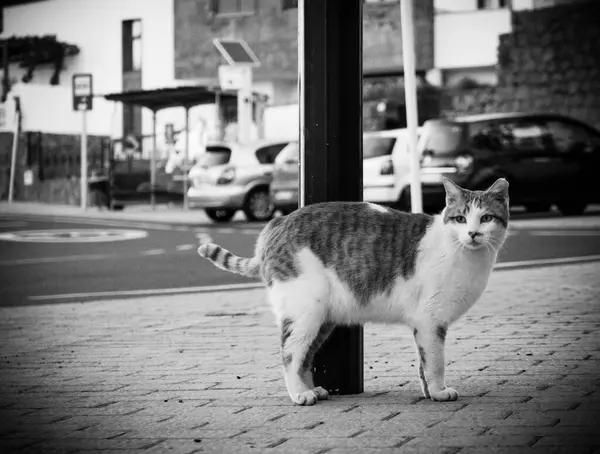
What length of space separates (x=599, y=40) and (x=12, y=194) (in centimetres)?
1750

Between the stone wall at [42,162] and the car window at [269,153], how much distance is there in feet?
41.2

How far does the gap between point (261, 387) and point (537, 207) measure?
59.6 feet

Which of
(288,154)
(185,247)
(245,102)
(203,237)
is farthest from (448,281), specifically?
(245,102)

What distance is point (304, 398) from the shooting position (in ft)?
17.8

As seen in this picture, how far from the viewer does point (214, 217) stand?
24.5 m

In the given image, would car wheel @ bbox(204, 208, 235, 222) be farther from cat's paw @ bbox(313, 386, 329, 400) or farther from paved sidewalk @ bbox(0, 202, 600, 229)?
cat's paw @ bbox(313, 386, 329, 400)

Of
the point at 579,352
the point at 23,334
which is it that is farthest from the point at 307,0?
the point at 23,334

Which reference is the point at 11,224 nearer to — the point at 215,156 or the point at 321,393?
the point at 215,156

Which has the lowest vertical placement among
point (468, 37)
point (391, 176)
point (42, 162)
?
point (391, 176)

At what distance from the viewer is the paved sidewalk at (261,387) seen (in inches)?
183

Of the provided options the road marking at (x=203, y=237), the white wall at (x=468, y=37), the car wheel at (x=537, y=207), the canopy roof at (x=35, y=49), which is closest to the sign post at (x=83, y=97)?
the canopy roof at (x=35, y=49)

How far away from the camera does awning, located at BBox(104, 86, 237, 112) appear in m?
28.0

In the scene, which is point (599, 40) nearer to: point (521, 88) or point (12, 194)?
point (521, 88)

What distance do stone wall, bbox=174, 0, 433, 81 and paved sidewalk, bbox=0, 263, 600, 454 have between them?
99.0ft
